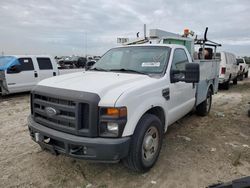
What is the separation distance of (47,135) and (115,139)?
0.96 m

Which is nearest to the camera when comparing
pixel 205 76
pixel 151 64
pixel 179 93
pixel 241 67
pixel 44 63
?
pixel 151 64

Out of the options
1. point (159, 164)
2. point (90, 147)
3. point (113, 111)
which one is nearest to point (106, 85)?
point (113, 111)

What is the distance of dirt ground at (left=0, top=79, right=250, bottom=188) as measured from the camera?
10.1ft

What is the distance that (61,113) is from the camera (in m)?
2.87

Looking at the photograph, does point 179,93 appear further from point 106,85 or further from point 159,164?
point 106,85

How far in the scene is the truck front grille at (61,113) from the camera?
267cm

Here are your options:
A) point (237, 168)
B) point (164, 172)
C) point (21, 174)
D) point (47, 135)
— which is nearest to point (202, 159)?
point (237, 168)

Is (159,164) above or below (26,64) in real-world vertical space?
below

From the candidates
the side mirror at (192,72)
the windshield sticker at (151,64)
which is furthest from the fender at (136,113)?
the windshield sticker at (151,64)

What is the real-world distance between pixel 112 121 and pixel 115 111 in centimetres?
13

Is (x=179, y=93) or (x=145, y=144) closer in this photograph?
(x=145, y=144)

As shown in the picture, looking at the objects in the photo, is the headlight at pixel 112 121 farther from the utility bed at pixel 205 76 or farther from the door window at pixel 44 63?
the door window at pixel 44 63

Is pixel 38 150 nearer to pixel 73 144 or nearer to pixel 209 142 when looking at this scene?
pixel 73 144

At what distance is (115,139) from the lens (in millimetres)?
2645
